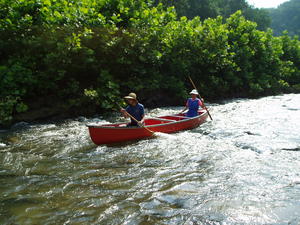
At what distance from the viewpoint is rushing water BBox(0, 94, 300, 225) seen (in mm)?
3922

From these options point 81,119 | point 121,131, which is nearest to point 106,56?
point 81,119

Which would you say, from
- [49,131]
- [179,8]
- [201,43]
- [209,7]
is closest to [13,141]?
[49,131]

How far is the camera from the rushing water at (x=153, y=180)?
12.9 ft

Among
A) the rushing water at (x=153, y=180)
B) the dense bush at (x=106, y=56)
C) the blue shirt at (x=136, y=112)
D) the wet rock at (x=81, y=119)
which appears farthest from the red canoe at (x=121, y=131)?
the dense bush at (x=106, y=56)

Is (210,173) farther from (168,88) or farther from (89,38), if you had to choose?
(168,88)

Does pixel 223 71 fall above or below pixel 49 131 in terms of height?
above

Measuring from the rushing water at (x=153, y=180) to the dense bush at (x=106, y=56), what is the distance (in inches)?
140

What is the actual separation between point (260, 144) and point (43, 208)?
6343 mm

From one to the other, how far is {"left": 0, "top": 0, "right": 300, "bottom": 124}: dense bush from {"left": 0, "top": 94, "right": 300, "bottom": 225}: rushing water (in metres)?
3.56

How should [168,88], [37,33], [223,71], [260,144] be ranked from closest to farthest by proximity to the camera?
[260,144] < [37,33] < [168,88] < [223,71]

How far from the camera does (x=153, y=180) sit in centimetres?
521

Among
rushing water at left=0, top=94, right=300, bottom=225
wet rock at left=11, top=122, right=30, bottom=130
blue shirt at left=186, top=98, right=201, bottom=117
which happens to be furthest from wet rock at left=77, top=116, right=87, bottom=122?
blue shirt at left=186, top=98, right=201, bottom=117

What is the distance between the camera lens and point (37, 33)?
11.7 metres

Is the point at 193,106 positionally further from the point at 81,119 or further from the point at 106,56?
the point at 106,56
